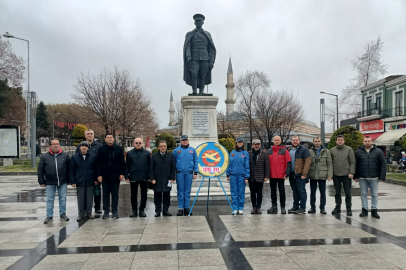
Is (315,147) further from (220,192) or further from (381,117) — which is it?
(381,117)

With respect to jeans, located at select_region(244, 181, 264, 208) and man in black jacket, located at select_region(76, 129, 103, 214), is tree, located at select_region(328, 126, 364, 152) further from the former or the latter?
man in black jacket, located at select_region(76, 129, 103, 214)

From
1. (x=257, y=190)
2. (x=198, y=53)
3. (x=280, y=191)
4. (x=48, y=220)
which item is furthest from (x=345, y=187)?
(x=48, y=220)

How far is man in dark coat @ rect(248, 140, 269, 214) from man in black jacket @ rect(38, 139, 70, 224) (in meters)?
4.25

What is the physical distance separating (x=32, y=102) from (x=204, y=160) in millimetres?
19935

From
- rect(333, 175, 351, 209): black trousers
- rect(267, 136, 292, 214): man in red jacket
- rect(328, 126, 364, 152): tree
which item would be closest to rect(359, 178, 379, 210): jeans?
rect(333, 175, 351, 209): black trousers

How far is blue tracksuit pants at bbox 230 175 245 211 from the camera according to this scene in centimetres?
800

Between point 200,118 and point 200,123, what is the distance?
0.17 meters

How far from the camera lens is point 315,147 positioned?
823 cm

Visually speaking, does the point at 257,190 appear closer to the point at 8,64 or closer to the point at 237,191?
the point at 237,191

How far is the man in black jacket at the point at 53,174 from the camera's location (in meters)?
7.36

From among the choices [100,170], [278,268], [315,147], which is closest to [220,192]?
[315,147]

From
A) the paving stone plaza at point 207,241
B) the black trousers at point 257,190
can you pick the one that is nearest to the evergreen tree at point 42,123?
the paving stone plaza at point 207,241

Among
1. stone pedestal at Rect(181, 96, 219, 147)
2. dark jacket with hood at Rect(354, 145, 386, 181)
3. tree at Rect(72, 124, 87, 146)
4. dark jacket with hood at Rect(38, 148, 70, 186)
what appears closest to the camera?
dark jacket with hood at Rect(38, 148, 70, 186)

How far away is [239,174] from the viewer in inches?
315
